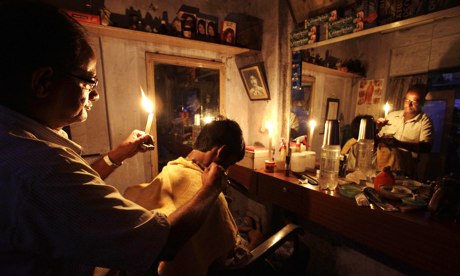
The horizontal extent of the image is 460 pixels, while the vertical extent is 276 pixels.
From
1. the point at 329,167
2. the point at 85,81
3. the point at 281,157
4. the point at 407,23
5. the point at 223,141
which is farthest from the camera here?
the point at 281,157

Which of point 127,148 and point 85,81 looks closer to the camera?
point 85,81

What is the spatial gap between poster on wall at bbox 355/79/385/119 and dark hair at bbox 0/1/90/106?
1945 millimetres

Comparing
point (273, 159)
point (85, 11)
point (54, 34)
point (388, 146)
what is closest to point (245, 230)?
point (273, 159)

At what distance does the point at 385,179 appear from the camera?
154cm

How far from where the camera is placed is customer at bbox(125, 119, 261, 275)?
1098mm

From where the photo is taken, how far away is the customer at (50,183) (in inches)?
21.8

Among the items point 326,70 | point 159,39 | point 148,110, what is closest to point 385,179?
point 326,70

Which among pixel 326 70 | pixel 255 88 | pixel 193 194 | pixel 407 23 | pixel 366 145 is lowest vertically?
pixel 193 194

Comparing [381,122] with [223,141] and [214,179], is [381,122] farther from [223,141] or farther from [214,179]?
[214,179]

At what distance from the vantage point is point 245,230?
80.4 inches

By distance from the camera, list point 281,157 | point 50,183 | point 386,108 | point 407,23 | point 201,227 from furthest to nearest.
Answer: point 281,157 → point 386,108 → point 407,23 → point 201,227 → point 50,183

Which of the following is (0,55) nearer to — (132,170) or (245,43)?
(132,170)

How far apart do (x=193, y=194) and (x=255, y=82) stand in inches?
67.6

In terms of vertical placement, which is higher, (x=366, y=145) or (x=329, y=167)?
(x=366, y=145)
